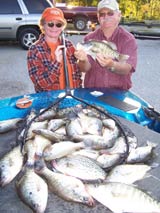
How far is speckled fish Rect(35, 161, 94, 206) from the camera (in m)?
1.96

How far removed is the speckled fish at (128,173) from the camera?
2.13 metres

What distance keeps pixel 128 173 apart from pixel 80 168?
0.89ft

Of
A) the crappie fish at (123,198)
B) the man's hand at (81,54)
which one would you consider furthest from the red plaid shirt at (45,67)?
the crappie fish at (123,198)

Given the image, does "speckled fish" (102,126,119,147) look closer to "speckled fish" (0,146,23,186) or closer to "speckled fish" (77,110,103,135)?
"speckled fish" (77,110,103,135)

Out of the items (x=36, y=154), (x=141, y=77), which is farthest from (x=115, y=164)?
(x=141, y=77)

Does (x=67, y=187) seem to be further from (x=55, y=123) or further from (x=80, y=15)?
(x=80, y=15)

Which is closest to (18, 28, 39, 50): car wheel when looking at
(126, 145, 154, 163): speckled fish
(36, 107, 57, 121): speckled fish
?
(36, 107, 57, 121): speckled fish

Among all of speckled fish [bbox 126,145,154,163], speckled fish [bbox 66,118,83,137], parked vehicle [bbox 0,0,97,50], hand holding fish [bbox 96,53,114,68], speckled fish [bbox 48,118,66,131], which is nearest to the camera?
speckled fish [bbox 126,145,154,163]

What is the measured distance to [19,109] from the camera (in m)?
3.18

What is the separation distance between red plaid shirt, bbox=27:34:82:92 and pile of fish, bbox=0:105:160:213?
852mm

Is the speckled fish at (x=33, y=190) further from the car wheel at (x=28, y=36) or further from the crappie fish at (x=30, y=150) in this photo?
the car wheel at (x=28, y=36)

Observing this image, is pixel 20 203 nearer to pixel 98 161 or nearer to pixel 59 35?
pixel 98 161

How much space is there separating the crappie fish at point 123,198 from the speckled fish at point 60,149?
341 mm

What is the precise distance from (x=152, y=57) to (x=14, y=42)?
17.1ft
